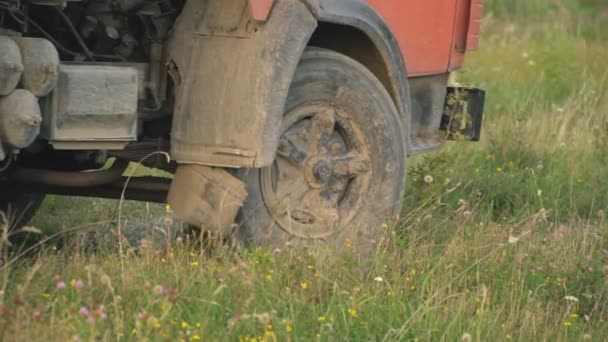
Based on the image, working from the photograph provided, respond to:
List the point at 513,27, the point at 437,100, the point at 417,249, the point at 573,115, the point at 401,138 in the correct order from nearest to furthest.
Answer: the point at 417,249, the point at 401,138, the point at 437,100, the point at 573,115, the point at 513,27

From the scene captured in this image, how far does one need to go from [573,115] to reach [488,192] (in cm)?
230

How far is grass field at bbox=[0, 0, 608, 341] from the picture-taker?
17.3ft

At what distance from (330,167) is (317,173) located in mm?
81

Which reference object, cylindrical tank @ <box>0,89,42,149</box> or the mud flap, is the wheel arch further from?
cylindrical tank @ <box>0,89,42,149</box>

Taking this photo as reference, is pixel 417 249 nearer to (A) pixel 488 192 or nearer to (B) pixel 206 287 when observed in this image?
(B) pixel 206 287

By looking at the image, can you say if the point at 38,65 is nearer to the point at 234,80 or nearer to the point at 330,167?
the point at 234,80

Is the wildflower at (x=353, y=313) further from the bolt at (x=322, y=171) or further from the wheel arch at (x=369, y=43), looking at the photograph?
the wheel arch at (x=369, y=43)

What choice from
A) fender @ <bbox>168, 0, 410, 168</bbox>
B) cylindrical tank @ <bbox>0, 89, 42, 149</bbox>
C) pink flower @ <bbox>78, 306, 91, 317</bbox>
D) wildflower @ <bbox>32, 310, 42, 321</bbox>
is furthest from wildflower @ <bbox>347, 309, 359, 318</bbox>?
cylindrical tank @ <bbox>0, 89, 42, 149</bbox>

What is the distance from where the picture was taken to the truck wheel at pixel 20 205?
7570 mm

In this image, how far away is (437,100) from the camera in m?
7.98

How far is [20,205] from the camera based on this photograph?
25.2 ft

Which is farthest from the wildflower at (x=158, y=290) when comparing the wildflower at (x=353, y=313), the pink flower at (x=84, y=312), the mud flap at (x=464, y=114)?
the mud flap at (x=464, y=114)

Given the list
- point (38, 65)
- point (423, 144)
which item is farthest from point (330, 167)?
point (38, 65)

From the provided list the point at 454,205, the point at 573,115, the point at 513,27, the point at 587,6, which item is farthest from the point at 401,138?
the point at 587,6
